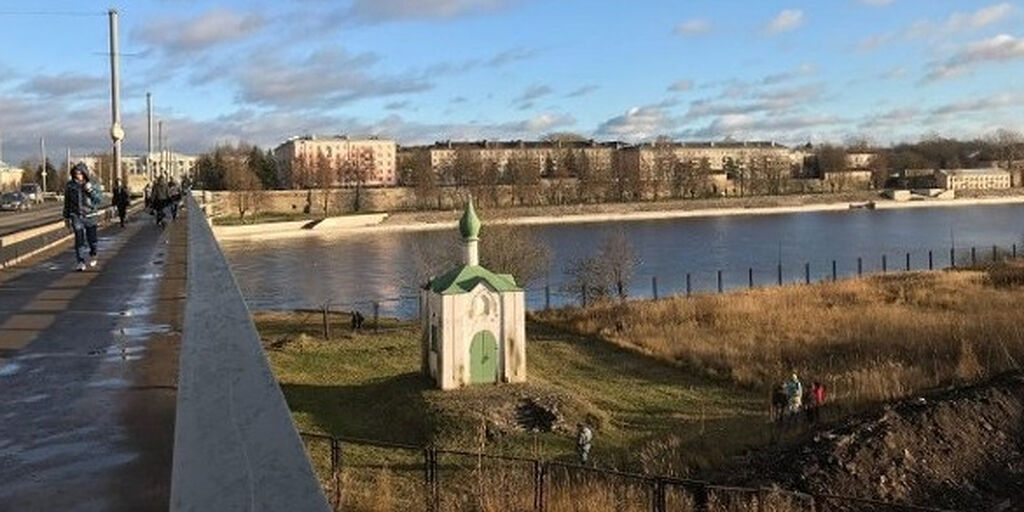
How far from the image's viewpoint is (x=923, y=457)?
11.9m

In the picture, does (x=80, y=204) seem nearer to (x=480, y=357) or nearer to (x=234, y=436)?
(x=480, y=357)

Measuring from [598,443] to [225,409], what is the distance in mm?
14148

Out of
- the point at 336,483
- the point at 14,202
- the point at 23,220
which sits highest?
the point at 14,202

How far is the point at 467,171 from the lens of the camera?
467 ft

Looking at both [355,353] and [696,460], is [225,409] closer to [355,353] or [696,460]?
[696,460]

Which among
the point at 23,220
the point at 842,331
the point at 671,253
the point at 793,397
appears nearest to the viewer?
the point at 793,397

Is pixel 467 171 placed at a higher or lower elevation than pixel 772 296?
higher

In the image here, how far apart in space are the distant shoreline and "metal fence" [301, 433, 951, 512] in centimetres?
7153

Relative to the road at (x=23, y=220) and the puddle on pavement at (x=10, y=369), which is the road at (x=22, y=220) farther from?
the puddle on pavement at (x=10, y=369)

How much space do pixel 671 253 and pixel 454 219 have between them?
5346 centimetres

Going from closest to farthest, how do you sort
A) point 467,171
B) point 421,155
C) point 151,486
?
point 151,486
point 467,171
point 421,155

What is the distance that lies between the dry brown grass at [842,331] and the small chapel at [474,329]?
19.7 feet

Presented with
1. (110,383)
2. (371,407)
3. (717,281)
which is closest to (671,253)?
(717,281)

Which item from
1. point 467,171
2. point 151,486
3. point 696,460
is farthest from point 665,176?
point 151,486
